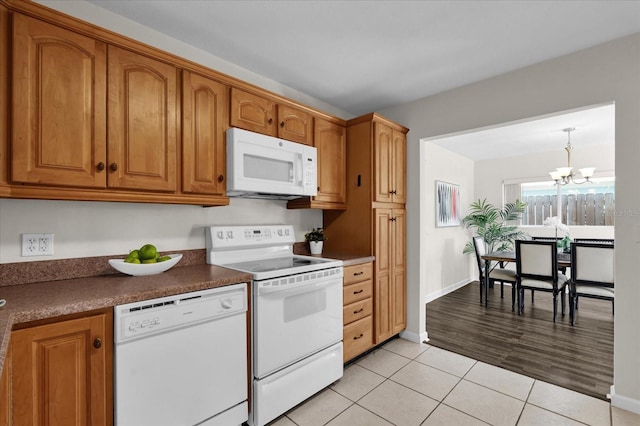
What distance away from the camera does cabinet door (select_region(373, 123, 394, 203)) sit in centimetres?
282

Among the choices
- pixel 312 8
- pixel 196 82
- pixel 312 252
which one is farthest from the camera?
pixel 312 252

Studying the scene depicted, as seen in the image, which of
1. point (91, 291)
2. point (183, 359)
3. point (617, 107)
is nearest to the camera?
point (91, 291)

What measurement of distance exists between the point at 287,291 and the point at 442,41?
2.01m

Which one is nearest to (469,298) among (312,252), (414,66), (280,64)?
(312,252)

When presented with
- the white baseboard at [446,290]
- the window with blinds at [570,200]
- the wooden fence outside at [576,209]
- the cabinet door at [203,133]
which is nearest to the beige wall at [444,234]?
the white baseboard at [446,290]

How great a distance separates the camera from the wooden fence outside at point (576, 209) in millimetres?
5066

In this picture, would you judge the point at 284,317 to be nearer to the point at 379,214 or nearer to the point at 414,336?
the point at 379,214

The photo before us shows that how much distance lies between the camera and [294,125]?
2.54 meters

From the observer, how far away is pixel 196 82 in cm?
197

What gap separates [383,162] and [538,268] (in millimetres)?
2619

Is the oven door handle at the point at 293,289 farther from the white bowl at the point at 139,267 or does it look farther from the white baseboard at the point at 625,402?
the white baseboard at the point at 625,402

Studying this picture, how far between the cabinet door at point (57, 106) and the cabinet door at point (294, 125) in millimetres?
1172

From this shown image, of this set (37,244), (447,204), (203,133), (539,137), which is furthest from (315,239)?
(539,137)

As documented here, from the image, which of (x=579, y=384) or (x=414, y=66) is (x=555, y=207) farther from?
(x=414, y=66)
